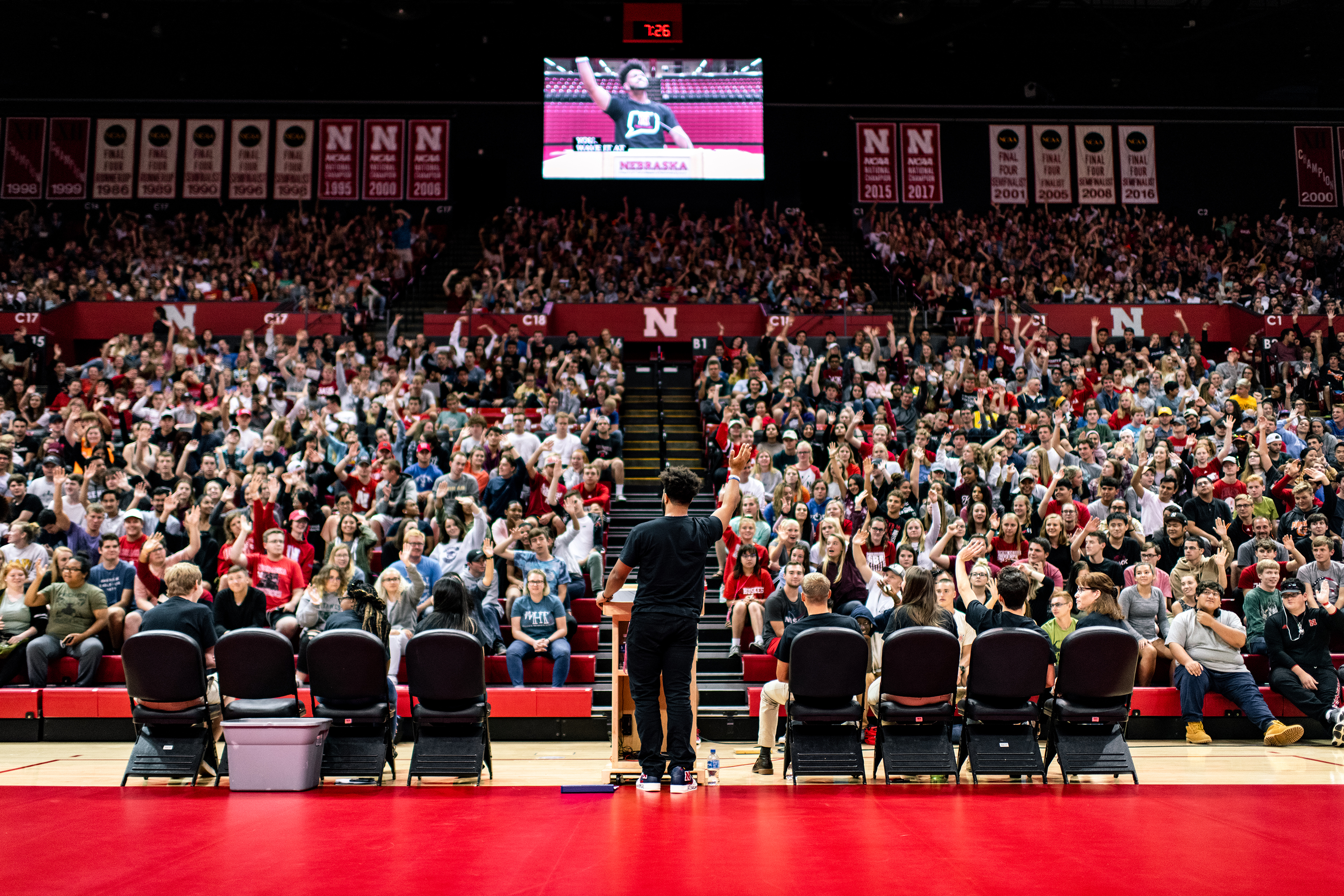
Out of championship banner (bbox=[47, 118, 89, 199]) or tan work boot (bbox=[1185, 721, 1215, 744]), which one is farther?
championship banner (bbox=[47, 118, 89, 199])

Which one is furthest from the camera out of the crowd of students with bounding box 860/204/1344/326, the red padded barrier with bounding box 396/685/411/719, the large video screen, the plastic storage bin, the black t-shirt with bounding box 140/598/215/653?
the large video screen

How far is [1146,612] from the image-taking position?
26.9 feet

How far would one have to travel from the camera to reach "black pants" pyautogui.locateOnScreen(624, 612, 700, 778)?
17.7 feet

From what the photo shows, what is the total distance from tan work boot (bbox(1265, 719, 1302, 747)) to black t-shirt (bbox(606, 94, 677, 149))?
47.7ft

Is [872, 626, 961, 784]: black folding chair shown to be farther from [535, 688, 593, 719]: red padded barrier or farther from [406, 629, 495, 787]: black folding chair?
[535, 688, 593, 719]: red padded barrier

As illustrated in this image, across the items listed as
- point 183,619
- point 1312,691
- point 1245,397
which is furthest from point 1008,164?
point 183,619

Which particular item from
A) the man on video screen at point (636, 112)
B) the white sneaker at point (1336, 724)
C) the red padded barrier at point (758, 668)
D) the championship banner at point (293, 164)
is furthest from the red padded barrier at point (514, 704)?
the championship banner at point (293, 164)

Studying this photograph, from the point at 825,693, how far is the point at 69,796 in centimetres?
412

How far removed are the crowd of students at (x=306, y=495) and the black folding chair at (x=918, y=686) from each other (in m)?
2.51

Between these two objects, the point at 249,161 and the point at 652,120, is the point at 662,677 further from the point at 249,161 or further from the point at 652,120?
the point at 249,161

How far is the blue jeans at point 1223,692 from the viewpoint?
7.65 m

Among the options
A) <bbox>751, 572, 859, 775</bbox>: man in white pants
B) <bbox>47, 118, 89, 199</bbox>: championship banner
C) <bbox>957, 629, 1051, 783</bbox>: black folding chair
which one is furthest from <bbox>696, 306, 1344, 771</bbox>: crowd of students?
<bbox>47, 118, 89, 199</bbox>: championship banner

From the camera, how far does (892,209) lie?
72.3 feet

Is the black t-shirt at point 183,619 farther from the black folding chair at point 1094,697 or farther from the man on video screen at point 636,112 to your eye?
the man on video screen at point 636,112
